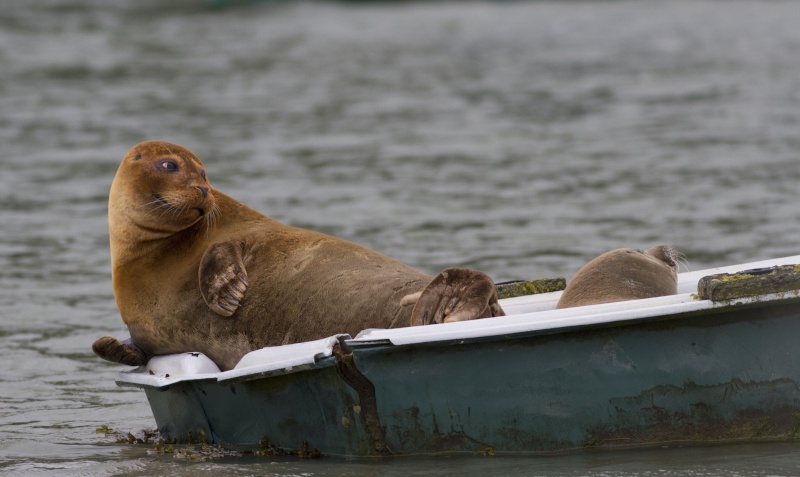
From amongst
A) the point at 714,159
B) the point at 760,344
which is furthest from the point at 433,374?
the point at 714,159

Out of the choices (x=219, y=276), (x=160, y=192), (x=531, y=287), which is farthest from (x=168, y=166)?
(x=531, y=287)

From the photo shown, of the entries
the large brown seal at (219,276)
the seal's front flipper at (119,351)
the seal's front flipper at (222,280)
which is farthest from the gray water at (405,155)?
the seal's front flipper at (222,280)

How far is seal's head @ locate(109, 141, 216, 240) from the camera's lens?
6418mm

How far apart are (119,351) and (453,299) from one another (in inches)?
65.2

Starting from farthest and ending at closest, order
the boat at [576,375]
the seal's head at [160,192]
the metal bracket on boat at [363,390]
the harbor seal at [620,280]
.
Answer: the seal's head at [160,192] < the harbor seal at [620,280] < the metal bracket on boat at [363,390] < the boat at [576,375]

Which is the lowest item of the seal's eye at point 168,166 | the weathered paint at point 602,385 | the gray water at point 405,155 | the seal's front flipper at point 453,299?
the gray water at point 405,155

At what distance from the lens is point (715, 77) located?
74.3 ft

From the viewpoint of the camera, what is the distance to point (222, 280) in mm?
6211

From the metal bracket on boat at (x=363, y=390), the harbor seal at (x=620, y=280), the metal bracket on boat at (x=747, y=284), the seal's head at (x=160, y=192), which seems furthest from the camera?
the seal's head at (x=160, y=192)

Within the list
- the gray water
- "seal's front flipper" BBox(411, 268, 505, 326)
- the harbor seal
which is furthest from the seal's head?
the harbor seal

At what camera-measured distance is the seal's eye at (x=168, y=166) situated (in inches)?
254

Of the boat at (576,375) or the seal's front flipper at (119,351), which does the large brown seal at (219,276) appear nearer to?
the seal's front flipper at (119,351)

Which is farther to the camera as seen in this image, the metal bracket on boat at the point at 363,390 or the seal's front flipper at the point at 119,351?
the seal's front flipper at the point at 119,351

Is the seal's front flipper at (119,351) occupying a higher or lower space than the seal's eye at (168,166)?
lower
